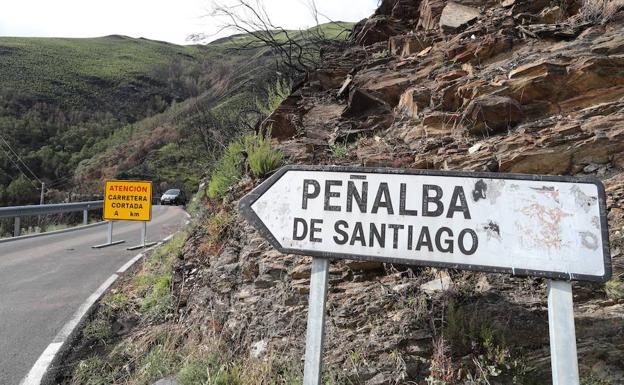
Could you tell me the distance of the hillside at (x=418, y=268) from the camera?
2916mm

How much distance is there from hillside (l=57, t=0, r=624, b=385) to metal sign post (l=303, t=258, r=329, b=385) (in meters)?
0.80

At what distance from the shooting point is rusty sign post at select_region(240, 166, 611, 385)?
2.02 m

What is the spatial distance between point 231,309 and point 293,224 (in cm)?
192

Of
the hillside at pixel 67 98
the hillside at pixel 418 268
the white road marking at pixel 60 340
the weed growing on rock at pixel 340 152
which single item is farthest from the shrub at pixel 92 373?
the hillside at pixel 67 98

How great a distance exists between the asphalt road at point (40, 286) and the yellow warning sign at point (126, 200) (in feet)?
2.89

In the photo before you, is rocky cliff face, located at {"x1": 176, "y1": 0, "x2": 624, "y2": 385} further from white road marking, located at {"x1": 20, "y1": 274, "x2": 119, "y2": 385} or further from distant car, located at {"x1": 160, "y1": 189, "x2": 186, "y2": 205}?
distant car, located at {"x1": 160, "y1": 189, "x2": 186, "y2": 205}

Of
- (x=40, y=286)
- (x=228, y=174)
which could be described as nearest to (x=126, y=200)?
(x=40, y=286)

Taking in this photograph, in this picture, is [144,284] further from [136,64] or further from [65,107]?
[136,64]

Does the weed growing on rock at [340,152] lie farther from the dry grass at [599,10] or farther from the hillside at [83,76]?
the hillside at [83,76]

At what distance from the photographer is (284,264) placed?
13.3 ft

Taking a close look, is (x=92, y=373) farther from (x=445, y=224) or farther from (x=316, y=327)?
(x=445, y=224)

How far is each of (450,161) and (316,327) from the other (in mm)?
2654

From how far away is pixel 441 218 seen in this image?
226 cm

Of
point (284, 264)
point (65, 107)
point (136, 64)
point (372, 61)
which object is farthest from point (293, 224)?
point (136, 64)
